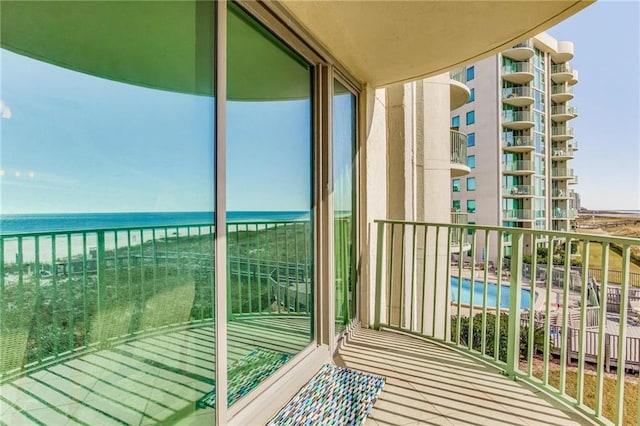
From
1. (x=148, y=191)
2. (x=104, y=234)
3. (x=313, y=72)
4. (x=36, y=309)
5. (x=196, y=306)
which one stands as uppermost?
(x=313, y=72)

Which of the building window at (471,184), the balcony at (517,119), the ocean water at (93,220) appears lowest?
the ocean water at (93,220)

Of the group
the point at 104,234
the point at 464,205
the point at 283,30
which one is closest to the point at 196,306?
the point at 104,234

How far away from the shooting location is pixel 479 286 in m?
10.9

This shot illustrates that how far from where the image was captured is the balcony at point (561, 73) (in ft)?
61.9

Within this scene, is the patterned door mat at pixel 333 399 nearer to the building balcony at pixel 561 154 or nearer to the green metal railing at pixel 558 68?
the building balcony at pixel 561 154

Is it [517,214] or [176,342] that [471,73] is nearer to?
[517,214]

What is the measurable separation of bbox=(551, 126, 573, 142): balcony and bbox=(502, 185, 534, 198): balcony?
525 centimetres

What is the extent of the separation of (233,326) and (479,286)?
37.3 feet

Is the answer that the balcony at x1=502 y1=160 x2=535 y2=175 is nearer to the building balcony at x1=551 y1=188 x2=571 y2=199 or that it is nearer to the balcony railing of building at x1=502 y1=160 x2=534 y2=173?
the balcony railing of building at x1=502 y1=160 x2=534 y2=173

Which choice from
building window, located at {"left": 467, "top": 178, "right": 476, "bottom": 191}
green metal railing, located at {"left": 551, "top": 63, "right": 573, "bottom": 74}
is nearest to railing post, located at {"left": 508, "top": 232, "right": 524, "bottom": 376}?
building window, located at {"left": 467, "top": 178, "right": 476, "bottom": 191}

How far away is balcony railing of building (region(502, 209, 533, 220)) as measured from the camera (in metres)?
17.1

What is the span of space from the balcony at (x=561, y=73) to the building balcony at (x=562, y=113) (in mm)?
1537

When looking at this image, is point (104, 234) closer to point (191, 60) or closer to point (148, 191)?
point (148, 191)

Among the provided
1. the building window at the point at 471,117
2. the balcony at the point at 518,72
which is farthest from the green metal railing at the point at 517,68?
the building window at the point at 471,117
